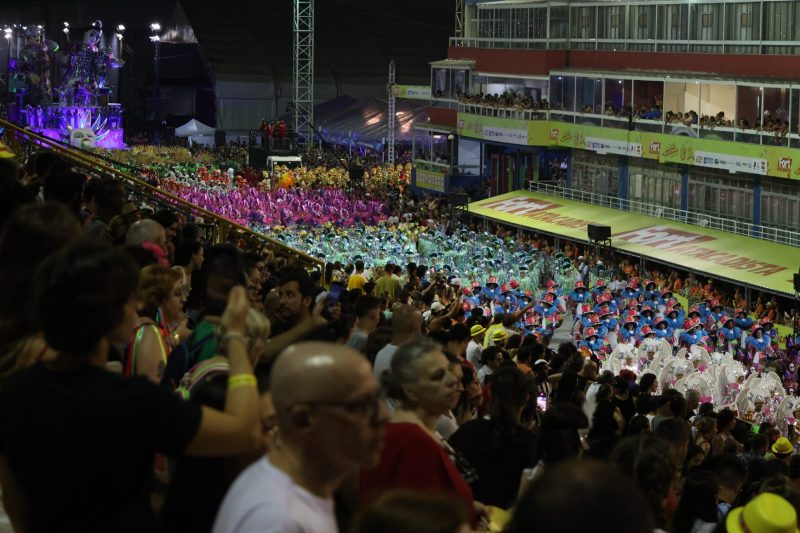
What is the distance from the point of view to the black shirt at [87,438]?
3898 millimetres

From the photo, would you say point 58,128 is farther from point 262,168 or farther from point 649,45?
point 649,45

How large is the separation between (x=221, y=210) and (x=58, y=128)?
2817 centimetres

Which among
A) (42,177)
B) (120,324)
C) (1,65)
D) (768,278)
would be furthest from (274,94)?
(120,324)

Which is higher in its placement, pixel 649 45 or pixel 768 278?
pixel 649 45

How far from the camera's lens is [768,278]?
90.2 feet

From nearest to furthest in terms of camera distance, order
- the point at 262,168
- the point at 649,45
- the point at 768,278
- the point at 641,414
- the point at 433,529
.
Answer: the point at 433,529
the point at 641,414
the point at 768,278
the point at 649,45
the point at 262,168

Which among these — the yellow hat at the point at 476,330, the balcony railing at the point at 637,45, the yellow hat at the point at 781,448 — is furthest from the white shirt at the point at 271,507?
the balcony railing at the point at 637,45

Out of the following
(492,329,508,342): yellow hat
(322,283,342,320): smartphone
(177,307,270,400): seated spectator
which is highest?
(177,307,270,400): seated spectator

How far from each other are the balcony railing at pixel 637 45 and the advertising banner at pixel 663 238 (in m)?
4.62

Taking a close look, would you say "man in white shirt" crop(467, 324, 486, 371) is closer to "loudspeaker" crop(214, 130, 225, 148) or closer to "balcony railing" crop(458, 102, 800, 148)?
"balcony railing" crop(458, 102, 800, 148)

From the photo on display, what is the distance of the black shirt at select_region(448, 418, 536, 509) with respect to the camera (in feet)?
20.8

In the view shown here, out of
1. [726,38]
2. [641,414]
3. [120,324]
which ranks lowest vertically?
[641,414]

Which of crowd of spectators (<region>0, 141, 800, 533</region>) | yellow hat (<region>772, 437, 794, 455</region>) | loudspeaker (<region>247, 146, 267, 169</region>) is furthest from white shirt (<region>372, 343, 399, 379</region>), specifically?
loudspeaker (<region>247, 146, 267, 169</region>)

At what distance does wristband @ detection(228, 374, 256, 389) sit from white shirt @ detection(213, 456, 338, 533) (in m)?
0.53
